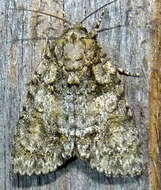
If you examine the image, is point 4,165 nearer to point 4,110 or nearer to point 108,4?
point 4,110

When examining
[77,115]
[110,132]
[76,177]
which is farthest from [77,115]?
[76,177]

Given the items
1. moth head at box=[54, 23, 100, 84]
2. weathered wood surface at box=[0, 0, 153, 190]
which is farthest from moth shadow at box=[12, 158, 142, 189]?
moth head at box=[54, 23, 100, 84]

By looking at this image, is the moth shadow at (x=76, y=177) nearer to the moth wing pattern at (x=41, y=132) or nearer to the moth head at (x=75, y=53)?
the moth wing pattern at (x=41, y=132)

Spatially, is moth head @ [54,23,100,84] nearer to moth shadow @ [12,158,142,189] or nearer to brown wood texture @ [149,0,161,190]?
brown wood texture @ [149,0,161,190]

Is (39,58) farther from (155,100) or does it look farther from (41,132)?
(155,100)

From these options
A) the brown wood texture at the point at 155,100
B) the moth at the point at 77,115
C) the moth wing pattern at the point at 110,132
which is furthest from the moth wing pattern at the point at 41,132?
the brown wood texture at the point at 155,100

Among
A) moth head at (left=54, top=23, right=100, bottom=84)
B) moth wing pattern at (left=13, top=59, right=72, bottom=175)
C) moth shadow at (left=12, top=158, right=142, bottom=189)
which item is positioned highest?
moth head at (left=54, top=23, right=100, bottom=84)
